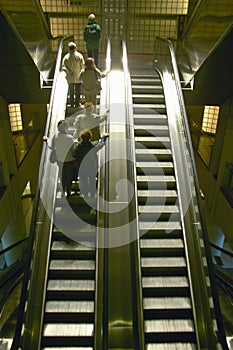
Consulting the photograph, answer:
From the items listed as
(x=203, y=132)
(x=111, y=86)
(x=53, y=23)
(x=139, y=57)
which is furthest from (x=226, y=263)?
(x=53, y=23)

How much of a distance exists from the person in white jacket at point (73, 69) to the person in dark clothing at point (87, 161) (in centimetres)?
184

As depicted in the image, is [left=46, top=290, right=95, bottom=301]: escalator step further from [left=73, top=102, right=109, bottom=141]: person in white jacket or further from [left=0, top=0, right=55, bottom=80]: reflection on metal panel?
[left=0, top=0, right=55, bottom=80]: reflection on metal panel

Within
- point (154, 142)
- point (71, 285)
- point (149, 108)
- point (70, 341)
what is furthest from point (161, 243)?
point (149, 108)

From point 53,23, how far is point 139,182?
7275 millimetres

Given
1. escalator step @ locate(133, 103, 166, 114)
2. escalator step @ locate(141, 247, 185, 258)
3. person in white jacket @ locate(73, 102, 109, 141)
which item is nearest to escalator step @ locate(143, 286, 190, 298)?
escalator step @ locate(141, 247, 185, 258)

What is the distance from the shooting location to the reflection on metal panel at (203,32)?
6.37 meters

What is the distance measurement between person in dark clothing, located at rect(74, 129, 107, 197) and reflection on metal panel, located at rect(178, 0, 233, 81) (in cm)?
331

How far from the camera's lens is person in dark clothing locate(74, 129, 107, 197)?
5.02 m

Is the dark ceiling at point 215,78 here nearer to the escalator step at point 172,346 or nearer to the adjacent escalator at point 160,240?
the adjacent escalator at point 160,240

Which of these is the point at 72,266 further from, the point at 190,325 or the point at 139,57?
the point at 139,57

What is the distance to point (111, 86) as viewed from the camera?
725 centimetres

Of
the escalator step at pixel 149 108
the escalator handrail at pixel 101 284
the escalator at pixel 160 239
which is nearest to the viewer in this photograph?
the escalator handrail at pixel 101 284

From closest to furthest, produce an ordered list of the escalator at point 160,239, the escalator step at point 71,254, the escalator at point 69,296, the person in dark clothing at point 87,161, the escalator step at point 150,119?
the escalator at point 69,296, the escalator at point 160,239, the escalator step at point 71,254, the person in dark clothing at point 87,161, the escalator step at point 150,119

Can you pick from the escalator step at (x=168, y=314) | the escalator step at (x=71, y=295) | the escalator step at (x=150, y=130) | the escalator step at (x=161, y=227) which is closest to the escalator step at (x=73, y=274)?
Result: the escalator step at (x=71, y=295)
